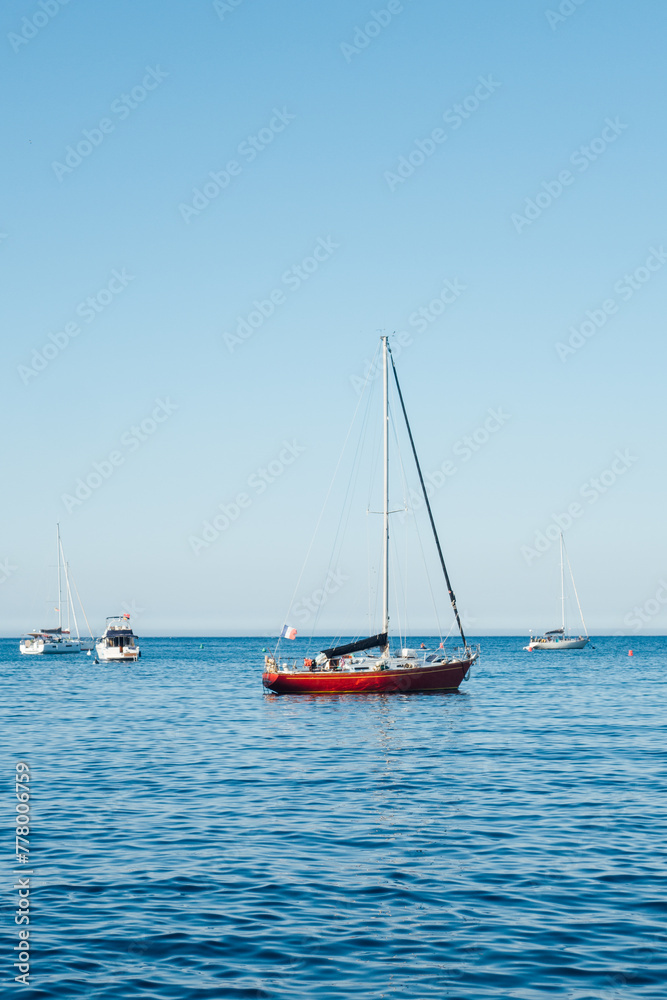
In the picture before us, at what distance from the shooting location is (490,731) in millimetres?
37875

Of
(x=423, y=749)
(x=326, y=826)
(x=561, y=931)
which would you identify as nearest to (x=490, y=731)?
(x=423, y=749)

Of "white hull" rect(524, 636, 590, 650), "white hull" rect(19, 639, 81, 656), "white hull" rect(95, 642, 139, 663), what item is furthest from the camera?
"white hull" rect(524, 636, 590, 650)

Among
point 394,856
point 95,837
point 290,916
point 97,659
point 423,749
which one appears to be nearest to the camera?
point 290,916

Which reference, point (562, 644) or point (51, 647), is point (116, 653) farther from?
point (562, 644)

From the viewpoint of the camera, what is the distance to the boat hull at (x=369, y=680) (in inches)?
2044

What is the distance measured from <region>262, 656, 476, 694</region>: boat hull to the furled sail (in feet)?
3.79

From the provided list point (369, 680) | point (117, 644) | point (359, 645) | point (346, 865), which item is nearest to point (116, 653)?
point (117, 644)

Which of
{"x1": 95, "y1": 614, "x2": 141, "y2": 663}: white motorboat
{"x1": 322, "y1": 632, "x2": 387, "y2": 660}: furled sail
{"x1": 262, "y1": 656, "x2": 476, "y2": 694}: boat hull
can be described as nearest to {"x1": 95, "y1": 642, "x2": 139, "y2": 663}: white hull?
{"x1": 95, "y1": 614, "x2": 141, "y2": 663}: white motorboat

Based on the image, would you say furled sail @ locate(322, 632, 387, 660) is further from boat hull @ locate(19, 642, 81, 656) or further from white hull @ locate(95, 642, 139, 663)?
boat hull @ locate(19, 642, 81, 656)

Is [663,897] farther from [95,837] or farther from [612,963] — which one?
[95,837]

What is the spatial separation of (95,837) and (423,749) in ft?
50.3

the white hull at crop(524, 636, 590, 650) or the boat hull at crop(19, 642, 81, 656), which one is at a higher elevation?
the boat hull at crop(19, 642, 81, 656)

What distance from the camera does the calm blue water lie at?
→ 11562 mm

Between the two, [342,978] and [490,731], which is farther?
[490,731]
